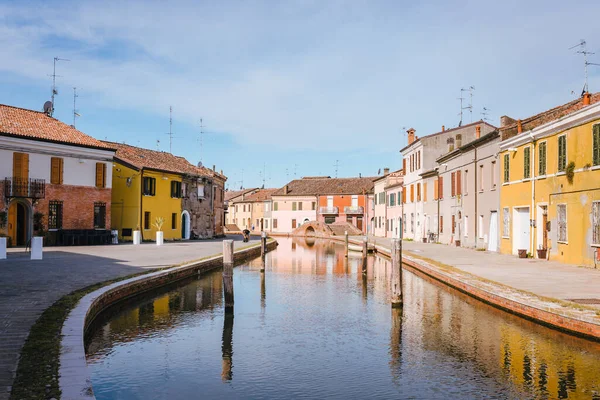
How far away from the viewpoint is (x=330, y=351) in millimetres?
10602

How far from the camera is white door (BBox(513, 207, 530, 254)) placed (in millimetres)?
25859

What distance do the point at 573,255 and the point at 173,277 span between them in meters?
15.2

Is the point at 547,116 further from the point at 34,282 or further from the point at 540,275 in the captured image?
the point at 34,282

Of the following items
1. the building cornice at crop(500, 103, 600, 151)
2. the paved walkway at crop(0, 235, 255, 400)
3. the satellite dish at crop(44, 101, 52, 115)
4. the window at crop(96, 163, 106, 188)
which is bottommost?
the paved walkway at crop(0, 235, 255, 400)

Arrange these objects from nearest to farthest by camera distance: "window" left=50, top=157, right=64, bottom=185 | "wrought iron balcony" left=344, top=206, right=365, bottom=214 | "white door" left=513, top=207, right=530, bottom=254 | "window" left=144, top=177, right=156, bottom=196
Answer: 1. "white door" left=513, top=207, right=530, bottom=254
2. "window" left=50, top=157, right=64, bottom=185
3. "window" left=144, top=177, right=156, bottom=196
4. "wrought iron balcony" left=344, top=206, right=365, bottom=214

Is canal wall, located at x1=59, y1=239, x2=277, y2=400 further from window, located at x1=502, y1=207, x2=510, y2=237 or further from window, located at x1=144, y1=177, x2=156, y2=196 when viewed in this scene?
window, located at x1=144, y1=177, x2=156, y2=196

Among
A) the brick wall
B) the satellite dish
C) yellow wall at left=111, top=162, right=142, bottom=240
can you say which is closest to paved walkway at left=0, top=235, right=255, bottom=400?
the brick wall

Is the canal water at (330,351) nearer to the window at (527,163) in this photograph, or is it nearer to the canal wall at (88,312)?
the canal wall at (88,312)

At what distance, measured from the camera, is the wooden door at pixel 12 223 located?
29.5 meters

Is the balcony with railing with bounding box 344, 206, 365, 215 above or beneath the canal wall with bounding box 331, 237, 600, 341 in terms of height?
above

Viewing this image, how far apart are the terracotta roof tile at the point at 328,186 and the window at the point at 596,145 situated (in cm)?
5579

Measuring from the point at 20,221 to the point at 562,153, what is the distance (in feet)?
91.9

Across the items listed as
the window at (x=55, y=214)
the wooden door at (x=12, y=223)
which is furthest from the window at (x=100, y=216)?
the wooden door at (x=12, y=223)

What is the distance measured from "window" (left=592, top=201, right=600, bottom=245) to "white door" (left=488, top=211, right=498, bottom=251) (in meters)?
9.68
